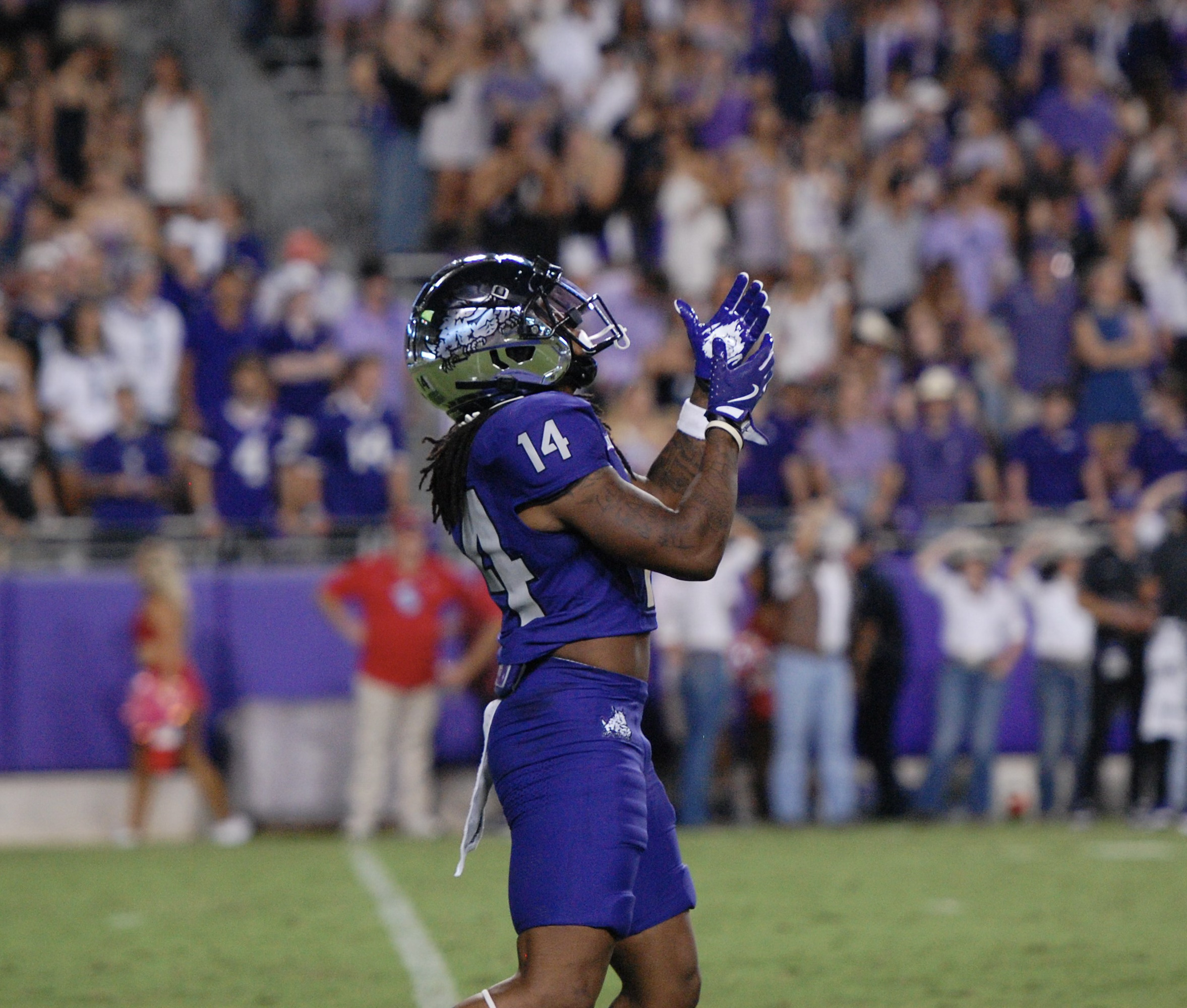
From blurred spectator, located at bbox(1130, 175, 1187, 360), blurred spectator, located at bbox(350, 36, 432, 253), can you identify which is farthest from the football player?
blurred spectator, located at bbox(1130, 175, 1187, 360)

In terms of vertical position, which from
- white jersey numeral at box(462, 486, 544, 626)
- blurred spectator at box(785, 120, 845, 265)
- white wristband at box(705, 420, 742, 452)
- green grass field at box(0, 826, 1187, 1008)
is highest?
blurred spectator at box(785, 120, 845, 265)

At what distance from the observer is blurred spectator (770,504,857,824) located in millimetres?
11773

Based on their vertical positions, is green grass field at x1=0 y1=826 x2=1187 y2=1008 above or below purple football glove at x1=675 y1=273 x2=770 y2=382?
below

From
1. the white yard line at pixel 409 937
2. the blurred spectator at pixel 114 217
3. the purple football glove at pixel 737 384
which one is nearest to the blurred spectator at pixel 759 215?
the blurred spectator at pixel 114 217

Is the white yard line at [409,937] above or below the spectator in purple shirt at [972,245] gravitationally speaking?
below

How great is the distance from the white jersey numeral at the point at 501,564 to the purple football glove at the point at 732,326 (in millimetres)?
522

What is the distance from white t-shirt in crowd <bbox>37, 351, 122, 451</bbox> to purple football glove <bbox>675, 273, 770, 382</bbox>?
8.66 meters

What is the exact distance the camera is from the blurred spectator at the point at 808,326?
13711 mm

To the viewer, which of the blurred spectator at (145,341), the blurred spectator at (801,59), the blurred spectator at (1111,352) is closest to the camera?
the blurred spectator at (145,341)

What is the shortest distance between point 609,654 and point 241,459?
28.3 ft

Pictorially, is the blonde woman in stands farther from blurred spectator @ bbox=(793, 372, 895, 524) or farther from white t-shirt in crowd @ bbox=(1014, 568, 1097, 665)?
white t-shirt in crowd @ bbox=(1014, 568, 1097, 665)

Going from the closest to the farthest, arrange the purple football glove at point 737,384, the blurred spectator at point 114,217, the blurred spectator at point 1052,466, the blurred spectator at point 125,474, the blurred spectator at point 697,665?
the purple football glove at point 737,384 < the blurred spectator at point 697,665 < the blurred spectator at point 125,474 < the blurred spectator at point 1052,466 < the blurred spectator at point 114,217

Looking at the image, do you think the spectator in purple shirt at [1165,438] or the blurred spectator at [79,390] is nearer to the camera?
the blurred spectator at [79,390]

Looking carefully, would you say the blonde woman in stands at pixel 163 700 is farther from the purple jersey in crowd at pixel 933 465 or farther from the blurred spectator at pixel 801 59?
the blurred spectator at pixel 801 59
